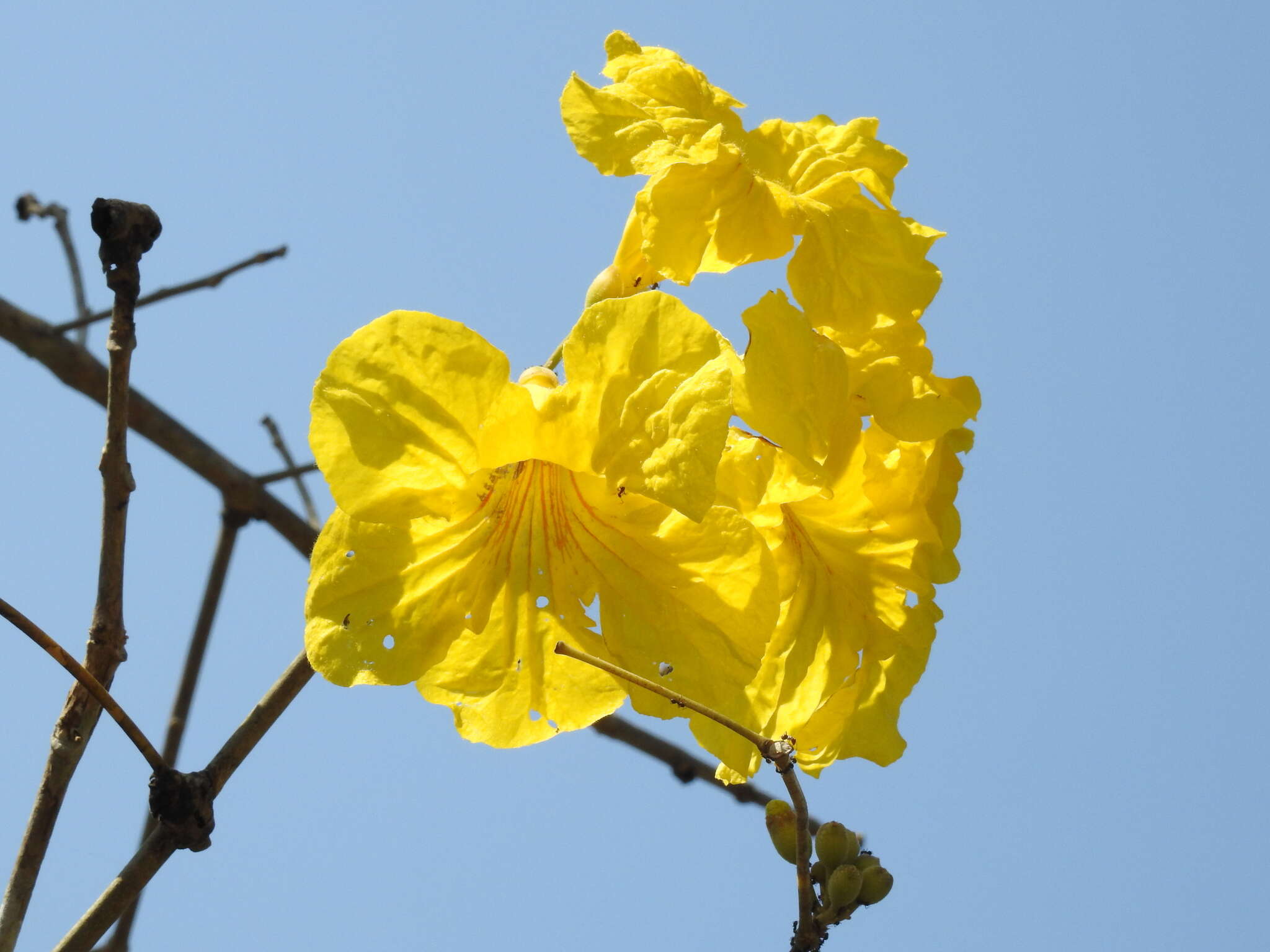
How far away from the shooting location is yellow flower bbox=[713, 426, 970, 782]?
2.58 meters

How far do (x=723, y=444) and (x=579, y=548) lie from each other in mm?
536

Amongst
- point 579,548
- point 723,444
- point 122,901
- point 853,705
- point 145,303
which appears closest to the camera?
point 122,901

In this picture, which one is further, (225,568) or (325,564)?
(225,568)

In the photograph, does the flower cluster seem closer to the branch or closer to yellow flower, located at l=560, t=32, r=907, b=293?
yellow flower, located at l=560, t=32, r=907, b=293

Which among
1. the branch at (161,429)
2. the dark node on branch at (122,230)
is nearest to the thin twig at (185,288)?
the branch at (161,429)

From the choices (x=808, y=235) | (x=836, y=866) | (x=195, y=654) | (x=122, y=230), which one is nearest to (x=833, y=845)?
(x=836, y=866)

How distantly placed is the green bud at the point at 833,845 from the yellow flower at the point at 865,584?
441 mm

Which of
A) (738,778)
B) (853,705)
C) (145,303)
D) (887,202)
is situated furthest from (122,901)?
(145,303)

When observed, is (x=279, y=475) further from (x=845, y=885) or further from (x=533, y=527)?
(x=845, y=885)

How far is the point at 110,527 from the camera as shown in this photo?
2080mm

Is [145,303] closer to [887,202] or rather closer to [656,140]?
[656,140]

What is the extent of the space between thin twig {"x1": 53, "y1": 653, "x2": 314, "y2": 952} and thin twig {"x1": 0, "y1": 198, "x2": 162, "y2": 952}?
13cm

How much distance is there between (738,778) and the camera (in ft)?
8.07

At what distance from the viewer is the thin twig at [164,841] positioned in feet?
6.06
